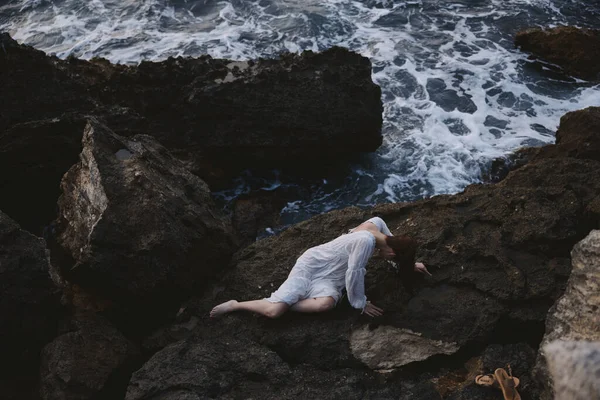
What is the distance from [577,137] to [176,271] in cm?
587

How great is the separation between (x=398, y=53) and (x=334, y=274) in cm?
934

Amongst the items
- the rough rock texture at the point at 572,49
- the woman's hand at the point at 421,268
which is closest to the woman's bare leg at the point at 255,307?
the woman's hand at the point at 421,268

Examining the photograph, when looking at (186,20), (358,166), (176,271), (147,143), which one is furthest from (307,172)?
(186,20)

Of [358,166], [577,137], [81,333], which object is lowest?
[358,166]

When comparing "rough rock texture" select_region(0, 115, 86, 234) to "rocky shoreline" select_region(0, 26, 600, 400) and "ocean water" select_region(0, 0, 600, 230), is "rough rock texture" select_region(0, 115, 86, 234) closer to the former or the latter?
"rocky shoreline" select_region(0, 26, 600, 400)

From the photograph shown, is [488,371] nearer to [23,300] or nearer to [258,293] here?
[258,293]

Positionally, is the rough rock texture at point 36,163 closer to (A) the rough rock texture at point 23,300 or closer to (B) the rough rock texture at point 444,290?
(A) the rough rock texture at point 23,300

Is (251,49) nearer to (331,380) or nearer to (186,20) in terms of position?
(186,20)

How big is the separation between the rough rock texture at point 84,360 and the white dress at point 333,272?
1.62m

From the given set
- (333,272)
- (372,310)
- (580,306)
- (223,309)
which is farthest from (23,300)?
(580,306)

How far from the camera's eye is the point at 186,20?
51.7 ft

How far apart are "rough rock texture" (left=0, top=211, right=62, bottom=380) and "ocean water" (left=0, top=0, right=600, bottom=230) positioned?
3.83 metres

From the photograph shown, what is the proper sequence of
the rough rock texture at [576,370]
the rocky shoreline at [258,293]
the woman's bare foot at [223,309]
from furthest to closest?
the woman's bare foot at [223,309]
the rocky shoreline at [258,293]
the rough rock texture at [576,370]

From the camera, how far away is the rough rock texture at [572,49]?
12789 mm
